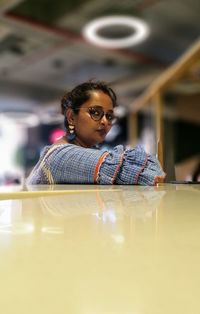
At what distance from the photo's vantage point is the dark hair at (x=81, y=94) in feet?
3.99

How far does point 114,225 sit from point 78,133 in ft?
2.82

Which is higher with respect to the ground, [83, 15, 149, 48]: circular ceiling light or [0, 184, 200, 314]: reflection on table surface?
[83, 15, 149, 48]: circular ceiling light

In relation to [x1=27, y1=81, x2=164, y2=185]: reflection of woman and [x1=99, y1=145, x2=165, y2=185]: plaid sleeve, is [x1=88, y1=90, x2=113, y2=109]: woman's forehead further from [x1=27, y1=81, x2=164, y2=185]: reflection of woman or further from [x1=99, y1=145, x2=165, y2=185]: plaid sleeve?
[x1=99, y1=145, x2=165, y2=185]: plaid sleeve

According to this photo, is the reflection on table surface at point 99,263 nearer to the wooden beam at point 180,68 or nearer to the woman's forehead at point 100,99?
the woman's forehead at point 100,99

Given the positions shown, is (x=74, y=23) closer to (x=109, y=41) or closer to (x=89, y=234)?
(x=109, y=41)

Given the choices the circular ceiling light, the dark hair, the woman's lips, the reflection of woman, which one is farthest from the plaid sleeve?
the circular ceiling light

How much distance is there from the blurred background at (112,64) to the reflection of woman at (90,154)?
0.13m

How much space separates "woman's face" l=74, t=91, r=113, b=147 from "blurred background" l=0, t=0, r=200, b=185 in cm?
20

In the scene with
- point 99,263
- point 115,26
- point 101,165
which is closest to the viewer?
point 99,263

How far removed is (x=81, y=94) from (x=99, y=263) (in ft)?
3.25

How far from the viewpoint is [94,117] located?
1199mm

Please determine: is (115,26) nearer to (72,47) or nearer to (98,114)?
(72,47)

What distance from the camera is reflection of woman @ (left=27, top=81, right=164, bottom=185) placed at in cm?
108

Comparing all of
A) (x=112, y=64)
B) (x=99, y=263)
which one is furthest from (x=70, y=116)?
(x=112, y=64)
